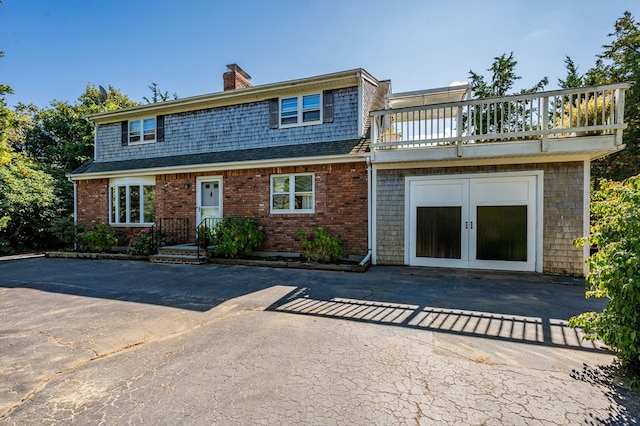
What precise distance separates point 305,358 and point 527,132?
7134 millimetres

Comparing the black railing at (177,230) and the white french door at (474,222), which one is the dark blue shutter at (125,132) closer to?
the black railing at (177,230)

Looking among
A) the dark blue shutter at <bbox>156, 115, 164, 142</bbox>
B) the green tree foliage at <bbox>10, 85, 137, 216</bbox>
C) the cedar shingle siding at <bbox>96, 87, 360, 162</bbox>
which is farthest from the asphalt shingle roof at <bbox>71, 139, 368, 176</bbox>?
the green tree foliage at <bbox>10, 85, 137, 216</bbox>

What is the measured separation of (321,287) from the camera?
21.5 ft

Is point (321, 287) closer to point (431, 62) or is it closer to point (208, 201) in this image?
point (208, 201)

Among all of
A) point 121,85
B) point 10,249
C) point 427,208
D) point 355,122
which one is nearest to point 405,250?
point 427,208

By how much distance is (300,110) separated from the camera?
11047mm

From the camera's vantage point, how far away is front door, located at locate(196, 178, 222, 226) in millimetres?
11359

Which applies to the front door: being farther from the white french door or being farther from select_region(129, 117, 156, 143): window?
the white french door

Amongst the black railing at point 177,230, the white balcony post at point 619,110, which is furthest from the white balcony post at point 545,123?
the black railing at point 177,230

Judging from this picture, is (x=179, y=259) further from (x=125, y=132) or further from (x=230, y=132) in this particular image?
(x=125, y=132)

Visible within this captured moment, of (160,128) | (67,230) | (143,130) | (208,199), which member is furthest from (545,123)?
(67,230)

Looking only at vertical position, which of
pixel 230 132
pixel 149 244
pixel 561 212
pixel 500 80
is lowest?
pixel 149 244

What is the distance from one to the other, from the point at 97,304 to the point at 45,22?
36.6 feet

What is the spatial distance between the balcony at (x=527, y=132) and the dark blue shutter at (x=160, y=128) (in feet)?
30.8
